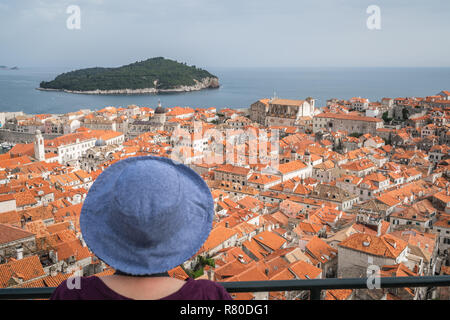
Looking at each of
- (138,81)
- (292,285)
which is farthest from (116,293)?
(138,81)

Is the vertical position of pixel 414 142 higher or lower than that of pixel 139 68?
lower

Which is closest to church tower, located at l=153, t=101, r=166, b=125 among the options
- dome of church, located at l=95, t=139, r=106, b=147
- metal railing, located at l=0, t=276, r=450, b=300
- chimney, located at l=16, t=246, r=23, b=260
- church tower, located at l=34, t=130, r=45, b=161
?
dome of church, located at l=95, t=139, r=106, b=147

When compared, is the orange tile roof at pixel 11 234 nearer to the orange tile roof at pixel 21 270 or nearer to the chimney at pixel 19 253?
the chimney at pixel 19 253

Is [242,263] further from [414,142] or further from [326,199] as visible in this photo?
[414,142]

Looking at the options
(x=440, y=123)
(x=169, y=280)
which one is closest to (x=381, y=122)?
(x=440, y=123)

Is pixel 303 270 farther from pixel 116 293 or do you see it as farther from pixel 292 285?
pixel 116 293

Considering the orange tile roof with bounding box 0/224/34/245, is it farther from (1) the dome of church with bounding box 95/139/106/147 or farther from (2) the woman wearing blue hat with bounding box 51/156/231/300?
(1) the dome of church with bounding box 95/139/106/147
